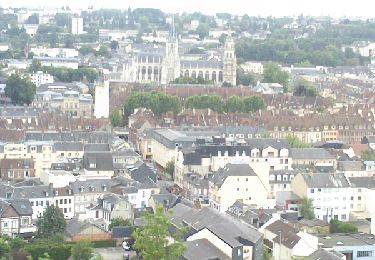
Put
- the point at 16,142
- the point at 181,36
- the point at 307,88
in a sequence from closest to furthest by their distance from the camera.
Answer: the point at 16,142 → the point at 307,88 → the point at 181,36

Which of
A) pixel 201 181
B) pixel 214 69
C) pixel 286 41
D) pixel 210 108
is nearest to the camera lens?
pixel 201 181

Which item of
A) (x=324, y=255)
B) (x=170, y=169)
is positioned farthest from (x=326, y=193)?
(x=324, y=255)

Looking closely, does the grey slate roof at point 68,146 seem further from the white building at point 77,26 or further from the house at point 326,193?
the white building at point 77,26

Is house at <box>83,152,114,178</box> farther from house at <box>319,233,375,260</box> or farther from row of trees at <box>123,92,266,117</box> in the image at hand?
row of trees at <box>123,92,266,117</box>

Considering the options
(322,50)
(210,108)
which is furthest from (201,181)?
(322,50)

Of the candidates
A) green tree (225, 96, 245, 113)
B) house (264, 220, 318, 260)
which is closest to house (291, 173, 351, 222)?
house (264, 220, 318, 260)

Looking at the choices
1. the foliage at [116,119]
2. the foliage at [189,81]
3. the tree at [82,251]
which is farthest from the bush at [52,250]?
the foliage at [189,81]

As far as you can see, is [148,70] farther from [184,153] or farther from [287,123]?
[184,153]
